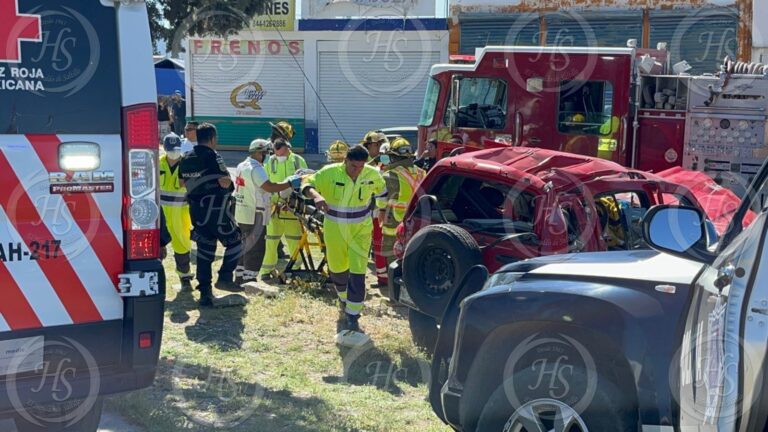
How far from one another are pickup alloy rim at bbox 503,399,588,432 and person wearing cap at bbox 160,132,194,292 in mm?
5980

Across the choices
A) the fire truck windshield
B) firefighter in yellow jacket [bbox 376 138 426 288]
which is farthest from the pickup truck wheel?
the fire truck windshield

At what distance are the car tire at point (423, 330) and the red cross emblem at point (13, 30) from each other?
400 cm

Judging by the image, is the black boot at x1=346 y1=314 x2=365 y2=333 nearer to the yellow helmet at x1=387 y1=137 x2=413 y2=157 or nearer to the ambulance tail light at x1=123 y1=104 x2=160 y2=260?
the yellow helmet at x1=387 y1=137 x2=413 y2=157

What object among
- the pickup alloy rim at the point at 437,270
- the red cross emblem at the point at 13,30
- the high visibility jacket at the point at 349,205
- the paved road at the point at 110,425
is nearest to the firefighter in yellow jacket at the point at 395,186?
the high visibility jacket at the point at 349,205

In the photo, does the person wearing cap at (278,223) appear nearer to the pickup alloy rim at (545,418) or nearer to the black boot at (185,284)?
the black boot at (185,284)

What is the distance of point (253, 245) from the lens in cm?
1016

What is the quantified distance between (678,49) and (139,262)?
19937 millimetres

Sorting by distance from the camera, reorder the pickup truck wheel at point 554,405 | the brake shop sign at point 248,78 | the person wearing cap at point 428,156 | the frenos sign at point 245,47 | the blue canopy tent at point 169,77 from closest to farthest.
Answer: the pickup truck wheel at point 554,405 < the person wearing cap at point 428,156 < the frenos sign at point 245,47 < the brake shop sign at point 248,78 < the blue canopy tent at point 169,77

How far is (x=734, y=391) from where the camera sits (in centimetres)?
297

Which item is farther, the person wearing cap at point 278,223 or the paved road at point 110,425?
the person wearing cap at point 278,223

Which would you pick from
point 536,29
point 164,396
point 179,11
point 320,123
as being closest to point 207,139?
point 179,11

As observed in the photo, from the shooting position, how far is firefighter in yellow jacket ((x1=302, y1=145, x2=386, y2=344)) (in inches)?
311

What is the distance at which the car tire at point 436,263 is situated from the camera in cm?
666

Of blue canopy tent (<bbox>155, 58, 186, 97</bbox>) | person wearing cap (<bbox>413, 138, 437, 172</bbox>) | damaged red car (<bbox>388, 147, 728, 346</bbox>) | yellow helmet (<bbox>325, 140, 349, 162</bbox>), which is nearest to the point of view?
damaged red car (<bbox>388, 147, 728, 346</bbox>)
